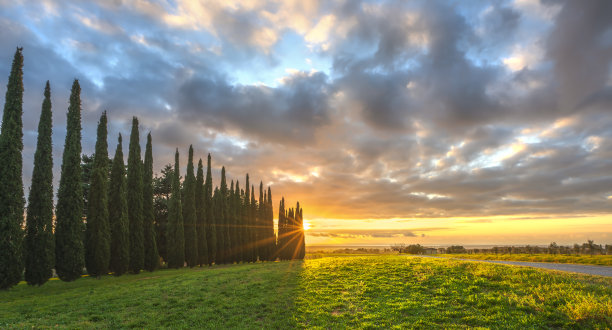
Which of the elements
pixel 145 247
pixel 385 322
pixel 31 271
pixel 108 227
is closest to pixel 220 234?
pixel 145 247

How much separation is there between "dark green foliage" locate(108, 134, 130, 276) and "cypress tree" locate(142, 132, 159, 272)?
11.2ft

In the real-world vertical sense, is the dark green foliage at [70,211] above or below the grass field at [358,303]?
above

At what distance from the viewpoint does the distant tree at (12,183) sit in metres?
21.8

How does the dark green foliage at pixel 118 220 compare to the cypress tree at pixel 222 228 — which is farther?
the cypress tree at pixel 222 228

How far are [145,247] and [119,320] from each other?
23.4 m

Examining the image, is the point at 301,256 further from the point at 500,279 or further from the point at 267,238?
Answer: the point at 500,279

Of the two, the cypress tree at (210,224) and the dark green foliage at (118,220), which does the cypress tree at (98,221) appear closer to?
the dark green foliage at (118,220)

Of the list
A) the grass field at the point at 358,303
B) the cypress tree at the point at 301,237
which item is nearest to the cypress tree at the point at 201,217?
the grass field at the point at 358,303

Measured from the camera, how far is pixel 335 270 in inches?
886

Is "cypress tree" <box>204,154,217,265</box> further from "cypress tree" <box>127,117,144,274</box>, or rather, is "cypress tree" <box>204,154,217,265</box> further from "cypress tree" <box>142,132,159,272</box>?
"cypress tree" <box>127,117,144,274</box>

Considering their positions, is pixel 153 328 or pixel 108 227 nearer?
pixel 153 328

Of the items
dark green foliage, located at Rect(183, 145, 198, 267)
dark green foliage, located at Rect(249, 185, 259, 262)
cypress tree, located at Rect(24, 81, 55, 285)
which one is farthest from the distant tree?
dark green foliage, located at Rect(249, 185, 259, 262)

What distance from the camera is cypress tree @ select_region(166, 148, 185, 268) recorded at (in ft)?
125

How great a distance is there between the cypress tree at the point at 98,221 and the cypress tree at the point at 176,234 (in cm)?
1018
